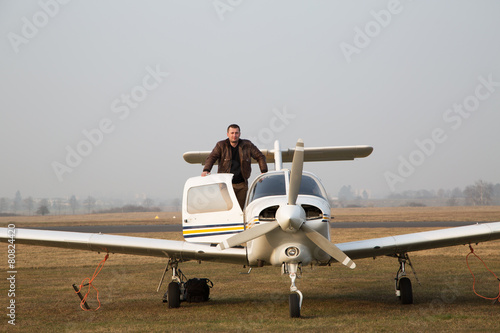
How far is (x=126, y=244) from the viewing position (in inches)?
370

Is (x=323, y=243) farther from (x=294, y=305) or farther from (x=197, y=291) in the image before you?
(x=197, y=291)

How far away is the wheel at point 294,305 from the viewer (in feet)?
25.2

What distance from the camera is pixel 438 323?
276 inches

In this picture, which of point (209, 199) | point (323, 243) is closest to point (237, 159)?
point (209, 199)

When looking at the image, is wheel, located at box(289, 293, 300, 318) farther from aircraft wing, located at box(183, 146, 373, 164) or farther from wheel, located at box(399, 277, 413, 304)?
aircraft wing, located at box(183, 146, 373, 164)

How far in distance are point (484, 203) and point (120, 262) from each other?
181m

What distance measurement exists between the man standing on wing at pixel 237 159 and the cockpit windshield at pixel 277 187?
2.81 feet

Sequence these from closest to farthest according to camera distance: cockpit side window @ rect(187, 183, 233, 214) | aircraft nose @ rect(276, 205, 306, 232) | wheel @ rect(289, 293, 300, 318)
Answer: aircraft nose @ rect(276, 205, 306, 232), wheel @ rect(289, 293, 300, 318), cockpit side window @ rect(187, 183, 233, 214)

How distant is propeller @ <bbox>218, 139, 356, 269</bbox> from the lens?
717 cm

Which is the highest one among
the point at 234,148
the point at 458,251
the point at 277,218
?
the point at 234,148

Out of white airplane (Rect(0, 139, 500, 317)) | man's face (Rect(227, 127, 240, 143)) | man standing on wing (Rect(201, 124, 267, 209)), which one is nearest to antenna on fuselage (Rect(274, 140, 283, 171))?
white airplane (Rect(0, 139, 500, 317))

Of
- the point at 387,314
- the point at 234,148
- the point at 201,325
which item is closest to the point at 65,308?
the point at 201,325

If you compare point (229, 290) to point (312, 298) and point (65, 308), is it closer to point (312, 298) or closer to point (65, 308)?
point (312, 298)

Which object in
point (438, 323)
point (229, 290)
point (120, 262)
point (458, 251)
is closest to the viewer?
point (438, 323)
